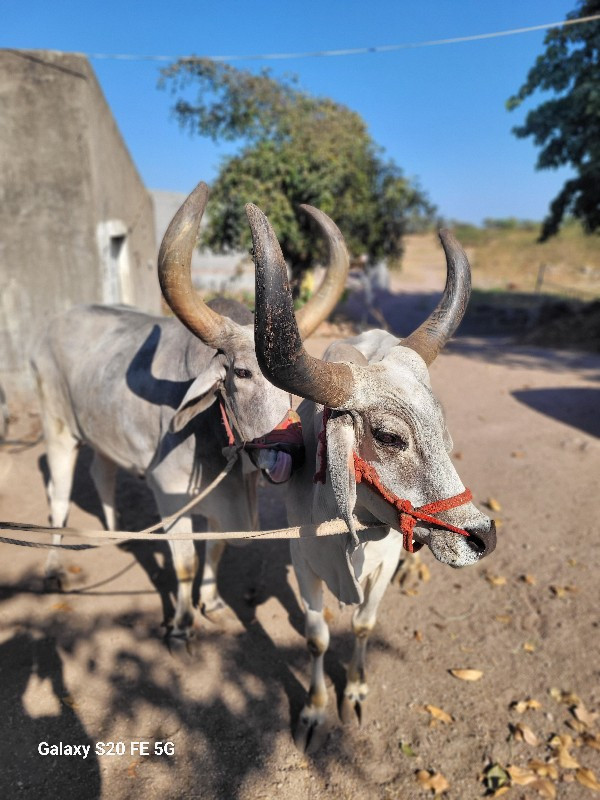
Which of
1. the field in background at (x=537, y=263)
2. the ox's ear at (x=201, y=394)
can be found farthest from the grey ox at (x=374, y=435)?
the field in background at (x=537, y=263)

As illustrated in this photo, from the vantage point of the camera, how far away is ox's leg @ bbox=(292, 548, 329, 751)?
2.98 meters

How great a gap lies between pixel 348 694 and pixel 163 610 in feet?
4.91

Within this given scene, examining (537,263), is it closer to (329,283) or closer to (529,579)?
(529,579)

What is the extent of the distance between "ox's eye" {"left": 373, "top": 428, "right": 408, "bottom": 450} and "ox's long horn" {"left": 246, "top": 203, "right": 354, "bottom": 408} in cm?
25

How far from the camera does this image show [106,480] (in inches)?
184

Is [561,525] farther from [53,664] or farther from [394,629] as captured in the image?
[53,664]

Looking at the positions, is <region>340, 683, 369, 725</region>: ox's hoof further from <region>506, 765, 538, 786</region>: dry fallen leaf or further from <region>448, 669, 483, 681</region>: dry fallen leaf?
<region>506, 765, 538, 786</region>: dry fallen leaf

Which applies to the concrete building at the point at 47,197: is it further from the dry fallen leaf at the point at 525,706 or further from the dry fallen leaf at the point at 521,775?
the dry fallen leaf at the point at 521,775

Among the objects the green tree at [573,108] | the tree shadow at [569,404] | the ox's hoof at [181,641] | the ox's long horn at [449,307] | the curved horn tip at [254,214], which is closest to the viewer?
the curved horn tip at [254,214]

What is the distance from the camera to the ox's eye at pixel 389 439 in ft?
6.77

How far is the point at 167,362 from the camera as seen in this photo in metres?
3.41

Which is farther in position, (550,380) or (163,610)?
(550,380)

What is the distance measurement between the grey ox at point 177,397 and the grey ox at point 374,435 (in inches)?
16.8

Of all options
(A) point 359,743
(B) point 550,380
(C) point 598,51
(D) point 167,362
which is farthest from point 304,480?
(C) point 598,51
